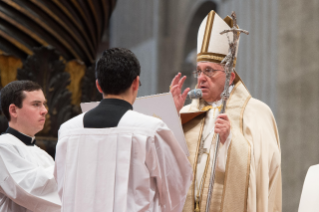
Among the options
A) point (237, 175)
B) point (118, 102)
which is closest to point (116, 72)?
point (118, 102)

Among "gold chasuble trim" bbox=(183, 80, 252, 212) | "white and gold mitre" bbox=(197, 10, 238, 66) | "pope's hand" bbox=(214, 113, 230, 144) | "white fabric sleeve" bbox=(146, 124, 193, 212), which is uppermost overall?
"white and gold mitre" bbox=(197, 10, 238, 66)

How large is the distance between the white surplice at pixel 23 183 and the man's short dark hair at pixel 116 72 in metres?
0.94

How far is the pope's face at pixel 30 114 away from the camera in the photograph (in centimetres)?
291

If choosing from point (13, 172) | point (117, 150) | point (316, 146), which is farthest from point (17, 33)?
point (316, 146)

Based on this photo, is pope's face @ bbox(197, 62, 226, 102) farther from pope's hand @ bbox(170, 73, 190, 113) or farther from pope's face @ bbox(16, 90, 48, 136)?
pope's face @ bbox(16, 90, 48, 136)

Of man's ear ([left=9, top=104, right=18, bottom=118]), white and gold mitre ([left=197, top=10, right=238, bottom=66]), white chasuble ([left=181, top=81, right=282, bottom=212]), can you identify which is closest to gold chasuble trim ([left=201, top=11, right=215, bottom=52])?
white and gold mitre ([left=197, top=10, right=238, bottom=66])

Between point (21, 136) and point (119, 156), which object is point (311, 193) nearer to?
point (119, 156)

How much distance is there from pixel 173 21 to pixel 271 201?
6.84m

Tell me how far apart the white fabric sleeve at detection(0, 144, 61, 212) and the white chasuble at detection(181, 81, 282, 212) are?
0.98 meters

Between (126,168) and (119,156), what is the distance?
0.07 metres

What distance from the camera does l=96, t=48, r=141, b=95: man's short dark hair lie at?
2.06 metres

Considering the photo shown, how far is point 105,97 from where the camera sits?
2.12 meters

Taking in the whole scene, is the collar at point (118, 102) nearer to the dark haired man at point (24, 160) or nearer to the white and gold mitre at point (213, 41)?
the dark haired man at point (24, 160)

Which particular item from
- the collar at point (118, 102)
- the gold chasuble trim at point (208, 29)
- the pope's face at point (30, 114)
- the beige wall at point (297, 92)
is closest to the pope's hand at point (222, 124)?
the gold chasuble trim at point (208, 29)
